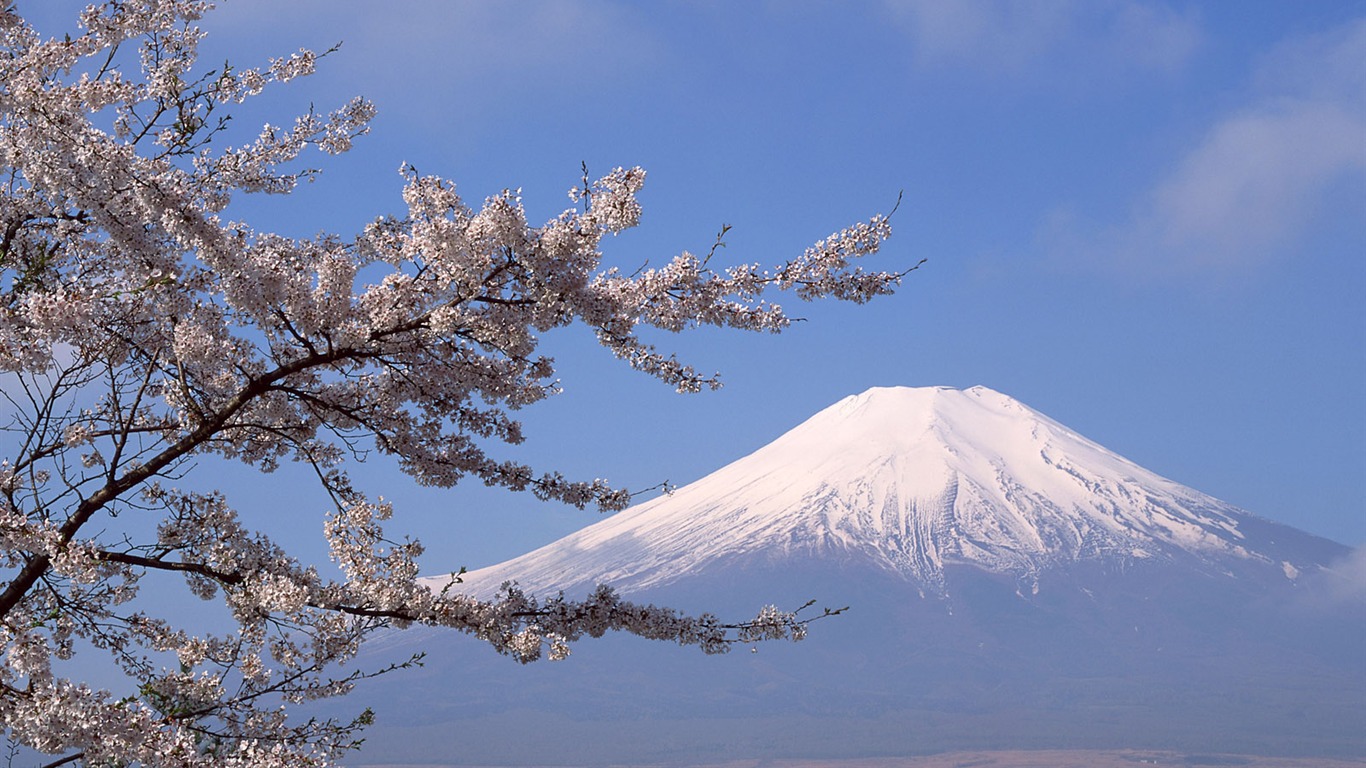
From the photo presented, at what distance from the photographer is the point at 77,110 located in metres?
5.40

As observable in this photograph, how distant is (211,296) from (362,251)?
1.75 meters

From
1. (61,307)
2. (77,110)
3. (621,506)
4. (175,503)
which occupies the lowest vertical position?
(621,506)

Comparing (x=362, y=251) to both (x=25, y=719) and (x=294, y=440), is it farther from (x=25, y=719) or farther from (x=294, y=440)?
(x=25, y=719)

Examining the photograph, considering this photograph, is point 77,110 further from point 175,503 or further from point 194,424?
point 175,503

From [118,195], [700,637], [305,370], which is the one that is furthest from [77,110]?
[700,637]

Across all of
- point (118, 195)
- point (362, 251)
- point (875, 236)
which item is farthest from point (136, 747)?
point (875, 236)

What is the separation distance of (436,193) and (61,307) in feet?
5.32

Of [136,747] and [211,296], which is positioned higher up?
[211,296]

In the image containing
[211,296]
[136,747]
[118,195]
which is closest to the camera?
[136,747]

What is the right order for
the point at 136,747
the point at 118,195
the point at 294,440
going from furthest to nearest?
1. the point at 294,440
2. the point at 118,195
3. the point at 136,747

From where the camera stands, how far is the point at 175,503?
21.8 feet

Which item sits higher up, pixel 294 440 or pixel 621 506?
pixel 294 440

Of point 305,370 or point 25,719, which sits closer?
point 25,719

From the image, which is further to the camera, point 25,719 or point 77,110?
point 77,110
